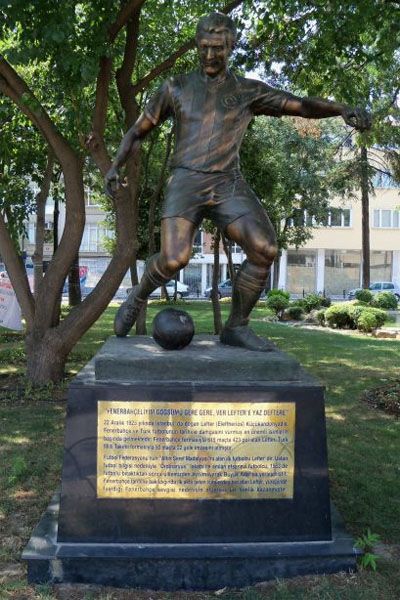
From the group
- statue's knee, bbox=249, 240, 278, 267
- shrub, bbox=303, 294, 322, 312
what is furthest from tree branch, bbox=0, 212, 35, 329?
shrub, bbox=303, 294, 322, 312

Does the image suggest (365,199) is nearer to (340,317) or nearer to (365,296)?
(365,296)

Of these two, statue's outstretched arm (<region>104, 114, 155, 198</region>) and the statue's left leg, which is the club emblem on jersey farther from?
the statue's left leg

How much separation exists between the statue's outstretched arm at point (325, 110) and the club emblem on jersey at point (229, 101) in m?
0.34

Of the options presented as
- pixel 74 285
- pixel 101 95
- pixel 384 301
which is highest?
pixel 101 95

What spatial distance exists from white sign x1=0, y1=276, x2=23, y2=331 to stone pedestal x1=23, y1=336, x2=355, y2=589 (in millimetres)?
7366

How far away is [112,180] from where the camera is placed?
14.4 feet

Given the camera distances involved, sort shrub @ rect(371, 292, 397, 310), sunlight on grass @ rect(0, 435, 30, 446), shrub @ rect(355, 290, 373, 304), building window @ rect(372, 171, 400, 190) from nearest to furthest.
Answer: sunlight on grass @ rect(0, 435, 30, 446) < building window @ rect(372, 171, 400, 190) < shrub @ rect(355, 290, 373, 304) < shrub @ rect(371, 292, 397, 310)

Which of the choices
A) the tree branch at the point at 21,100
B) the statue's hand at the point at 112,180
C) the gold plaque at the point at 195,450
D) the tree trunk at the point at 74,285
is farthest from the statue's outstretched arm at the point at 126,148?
the tree trunk at the point at 74,285

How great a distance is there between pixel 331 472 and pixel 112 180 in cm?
301

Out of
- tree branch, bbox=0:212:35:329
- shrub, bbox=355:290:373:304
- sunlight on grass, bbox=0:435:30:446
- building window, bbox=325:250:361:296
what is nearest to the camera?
sunlight on grass, bbox=0:435:30:446

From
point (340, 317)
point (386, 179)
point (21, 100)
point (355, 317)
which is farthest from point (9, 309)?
point (386, 179)

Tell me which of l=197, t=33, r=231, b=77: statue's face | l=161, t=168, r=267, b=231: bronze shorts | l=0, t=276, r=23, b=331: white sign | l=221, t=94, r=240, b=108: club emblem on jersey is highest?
l=197, t=33, r=231, b=77: statue's face

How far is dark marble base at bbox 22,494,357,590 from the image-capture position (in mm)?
3467

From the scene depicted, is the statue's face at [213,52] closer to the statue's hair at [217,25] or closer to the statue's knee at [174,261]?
the statue's hair at [217,25]
